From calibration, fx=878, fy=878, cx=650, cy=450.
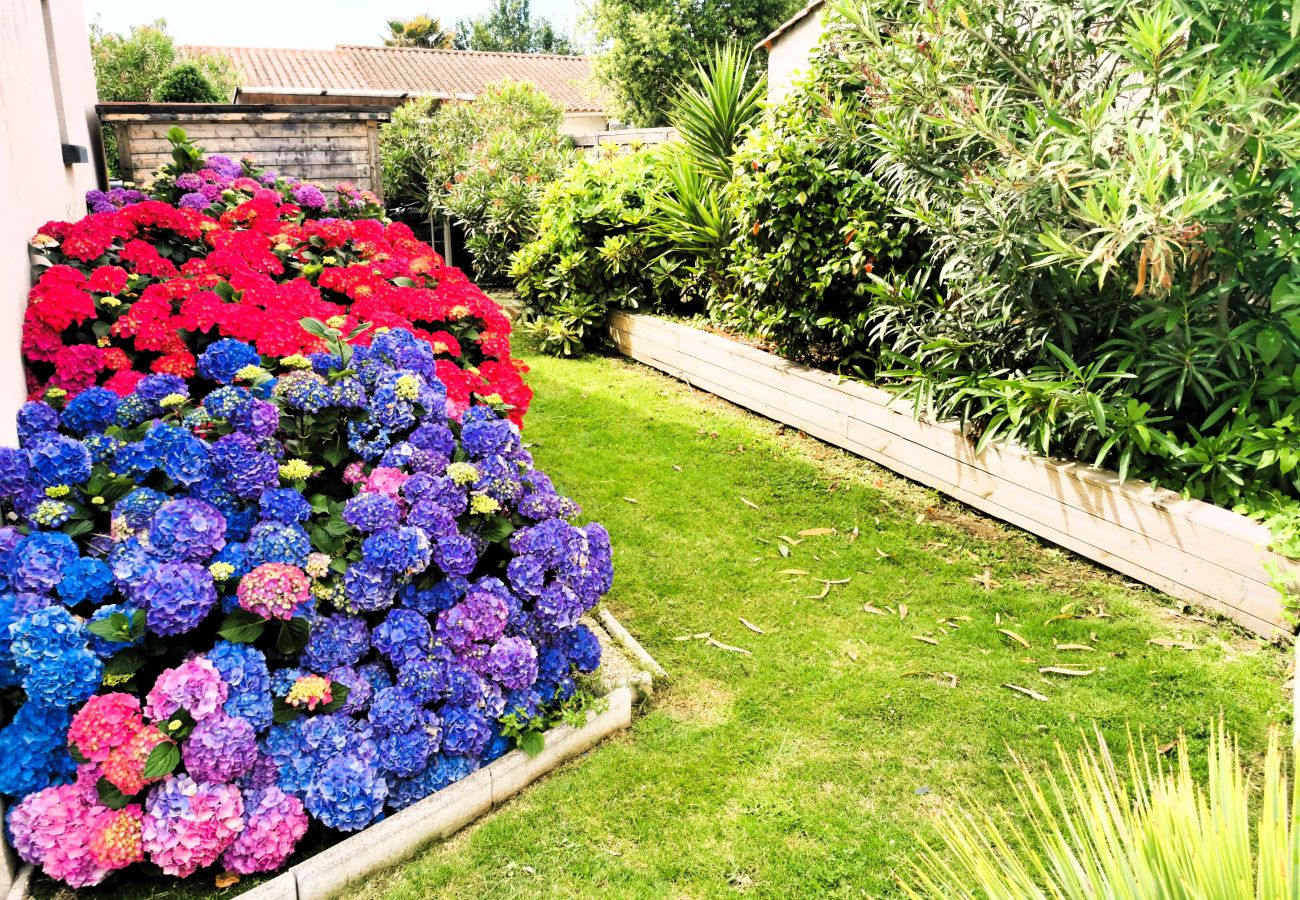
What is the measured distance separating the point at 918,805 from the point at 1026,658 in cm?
96

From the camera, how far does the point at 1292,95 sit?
3.37m

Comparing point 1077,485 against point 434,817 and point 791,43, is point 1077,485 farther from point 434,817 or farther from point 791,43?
point 791,43

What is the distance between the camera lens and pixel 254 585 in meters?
2.27

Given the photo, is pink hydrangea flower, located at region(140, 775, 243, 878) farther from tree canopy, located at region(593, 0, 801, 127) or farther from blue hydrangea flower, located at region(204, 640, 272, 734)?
tree canopy, located at region(593, 0, 801, 127)

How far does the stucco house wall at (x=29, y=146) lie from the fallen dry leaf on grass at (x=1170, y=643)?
3.86 meters

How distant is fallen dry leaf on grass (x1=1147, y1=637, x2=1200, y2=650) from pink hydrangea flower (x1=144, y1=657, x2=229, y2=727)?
309 centimetres

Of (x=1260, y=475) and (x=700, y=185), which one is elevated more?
(x=700, y=185)

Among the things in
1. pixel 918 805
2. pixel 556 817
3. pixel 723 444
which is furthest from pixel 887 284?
pixel 556 817

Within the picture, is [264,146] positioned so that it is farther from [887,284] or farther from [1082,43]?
[1082,43]

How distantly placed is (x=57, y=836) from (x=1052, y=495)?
12.3ft

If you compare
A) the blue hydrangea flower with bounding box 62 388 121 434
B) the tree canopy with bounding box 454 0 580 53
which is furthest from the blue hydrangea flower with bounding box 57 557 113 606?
the tree canopy with bounding box 454 0 580 53

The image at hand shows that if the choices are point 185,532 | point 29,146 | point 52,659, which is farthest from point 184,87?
point 52,659

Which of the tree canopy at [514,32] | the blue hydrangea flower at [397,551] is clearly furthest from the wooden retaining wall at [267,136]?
the tree canopy at [514,32]

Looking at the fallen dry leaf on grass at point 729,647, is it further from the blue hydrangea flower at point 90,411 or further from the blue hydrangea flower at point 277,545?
the blue hydrangea flower at point 90,411
